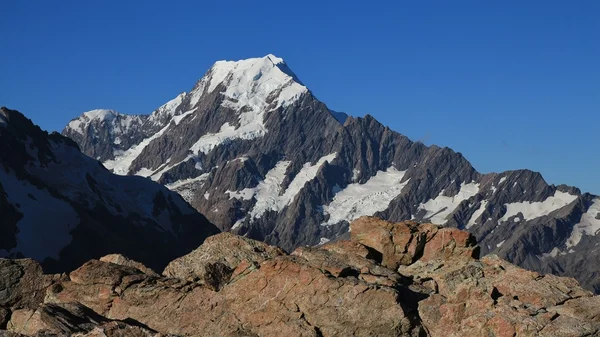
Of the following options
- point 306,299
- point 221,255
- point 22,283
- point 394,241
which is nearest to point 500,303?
point 306,299

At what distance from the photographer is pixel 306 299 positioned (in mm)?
35281

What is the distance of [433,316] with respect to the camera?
1388 inches

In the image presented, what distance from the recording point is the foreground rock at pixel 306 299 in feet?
108

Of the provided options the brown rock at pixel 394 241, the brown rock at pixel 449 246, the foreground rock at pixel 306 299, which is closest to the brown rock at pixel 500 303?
the foreground rock at pixel 306 299

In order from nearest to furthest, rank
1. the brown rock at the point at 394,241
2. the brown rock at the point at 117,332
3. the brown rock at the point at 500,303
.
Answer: the brown rock at the point at 117,332 < the brown rock at the point at 500,303 < the brown rock at the point at 394,241

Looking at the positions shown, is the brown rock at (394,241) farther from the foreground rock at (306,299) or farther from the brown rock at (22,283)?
the brown rock at (22,283)

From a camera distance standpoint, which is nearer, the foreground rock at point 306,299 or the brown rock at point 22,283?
the foreground rock at point 306,299

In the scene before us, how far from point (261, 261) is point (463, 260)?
10.4m

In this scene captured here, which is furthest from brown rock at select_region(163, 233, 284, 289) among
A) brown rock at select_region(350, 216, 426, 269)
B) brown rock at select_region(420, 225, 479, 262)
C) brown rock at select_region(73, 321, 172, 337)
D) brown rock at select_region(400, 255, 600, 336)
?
brown rock at select_region(73, 321, 172, 337)

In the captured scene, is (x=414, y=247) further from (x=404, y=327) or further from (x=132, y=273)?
(x=132, y=273)

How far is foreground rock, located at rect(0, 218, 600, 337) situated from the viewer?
108ft

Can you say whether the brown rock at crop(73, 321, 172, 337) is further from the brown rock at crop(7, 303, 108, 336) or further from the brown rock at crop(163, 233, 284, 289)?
the brown rock at crop(163, 233, 284, 289)

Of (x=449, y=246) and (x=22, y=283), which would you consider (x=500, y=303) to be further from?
(x=22, y=283)

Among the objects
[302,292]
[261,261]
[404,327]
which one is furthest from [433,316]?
[261,261]
